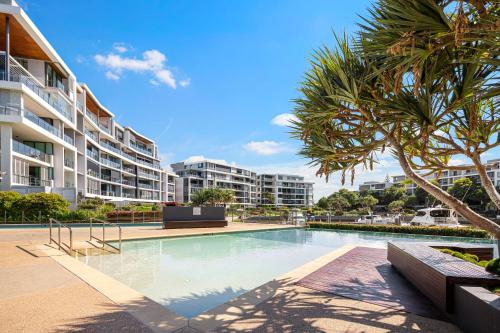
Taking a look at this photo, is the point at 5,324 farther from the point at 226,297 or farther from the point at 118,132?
the point at 118,132

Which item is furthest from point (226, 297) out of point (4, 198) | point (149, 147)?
point (149, 147)

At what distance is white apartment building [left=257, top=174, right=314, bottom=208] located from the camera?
10056 cm

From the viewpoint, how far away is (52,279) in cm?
610

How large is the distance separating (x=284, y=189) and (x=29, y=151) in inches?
3352

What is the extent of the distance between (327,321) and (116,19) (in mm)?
13964

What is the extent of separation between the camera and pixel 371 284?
6.14 metres

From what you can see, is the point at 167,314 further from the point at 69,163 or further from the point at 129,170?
the point at 129,170

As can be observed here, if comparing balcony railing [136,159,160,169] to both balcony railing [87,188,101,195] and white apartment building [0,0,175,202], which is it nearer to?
white apartment building [0,0,175,202]

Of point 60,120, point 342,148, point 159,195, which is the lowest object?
point 159,195

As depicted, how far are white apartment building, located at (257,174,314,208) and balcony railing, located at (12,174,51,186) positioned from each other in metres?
75.1

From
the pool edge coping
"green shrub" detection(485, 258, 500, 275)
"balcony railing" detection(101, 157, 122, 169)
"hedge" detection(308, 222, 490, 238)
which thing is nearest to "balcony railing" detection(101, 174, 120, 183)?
"balcony railing" detection(101, 157, 122, 169)

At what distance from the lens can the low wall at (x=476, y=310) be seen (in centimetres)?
303

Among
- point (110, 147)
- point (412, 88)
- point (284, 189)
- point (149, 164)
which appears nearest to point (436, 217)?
point (412, 88)

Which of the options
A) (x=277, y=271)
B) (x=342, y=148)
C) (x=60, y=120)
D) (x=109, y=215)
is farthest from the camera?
(x=60, y=120)
